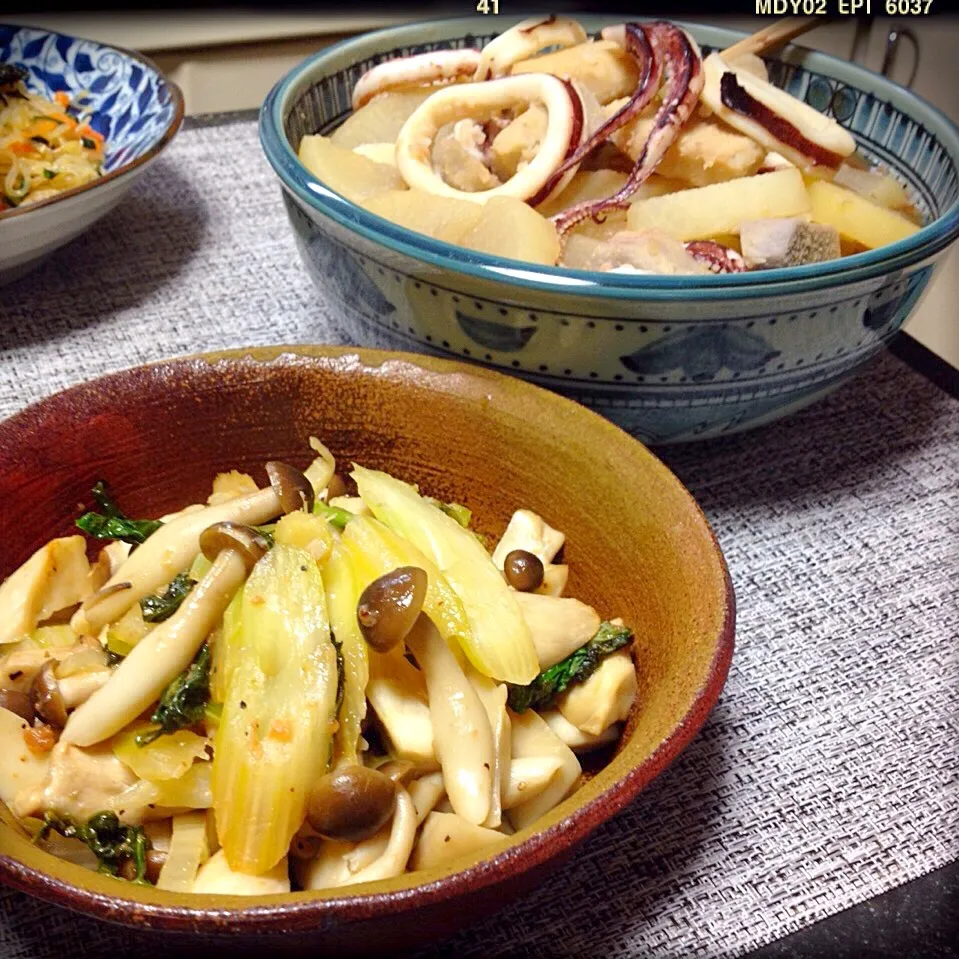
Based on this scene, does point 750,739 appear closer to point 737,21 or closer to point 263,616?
point 263,616

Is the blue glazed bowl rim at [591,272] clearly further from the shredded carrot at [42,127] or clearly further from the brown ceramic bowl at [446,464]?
the shredded carrot at [42,127]

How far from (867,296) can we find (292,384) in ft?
1.70

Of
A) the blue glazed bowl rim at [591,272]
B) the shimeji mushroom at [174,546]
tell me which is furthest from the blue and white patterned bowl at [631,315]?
the shimeji mushroom at [174,546]

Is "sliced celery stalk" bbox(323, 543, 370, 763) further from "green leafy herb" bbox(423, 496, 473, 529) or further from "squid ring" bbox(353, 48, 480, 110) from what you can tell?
"squid ring" bbox(353, 48, 480, 110)

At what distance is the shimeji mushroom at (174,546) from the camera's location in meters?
0.69

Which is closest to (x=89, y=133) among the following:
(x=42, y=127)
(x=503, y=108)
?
(x=42, y=127)

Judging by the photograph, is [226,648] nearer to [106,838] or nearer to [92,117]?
[106,838]

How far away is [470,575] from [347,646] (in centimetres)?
11

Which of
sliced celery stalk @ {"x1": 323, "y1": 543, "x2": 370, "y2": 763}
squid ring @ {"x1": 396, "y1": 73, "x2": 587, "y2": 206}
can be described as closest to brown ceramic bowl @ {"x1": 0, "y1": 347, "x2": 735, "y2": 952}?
sliced celery stalk @ {"x1": 323, "y1": 543, "x2": 370, "y2": 763}

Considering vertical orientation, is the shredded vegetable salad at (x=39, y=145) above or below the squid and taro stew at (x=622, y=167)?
below

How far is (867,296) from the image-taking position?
87cm

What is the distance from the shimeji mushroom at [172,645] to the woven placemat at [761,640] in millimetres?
124

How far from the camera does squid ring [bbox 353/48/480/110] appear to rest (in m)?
1.15

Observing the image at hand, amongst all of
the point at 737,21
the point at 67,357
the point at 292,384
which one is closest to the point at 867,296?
the point at 292,384
